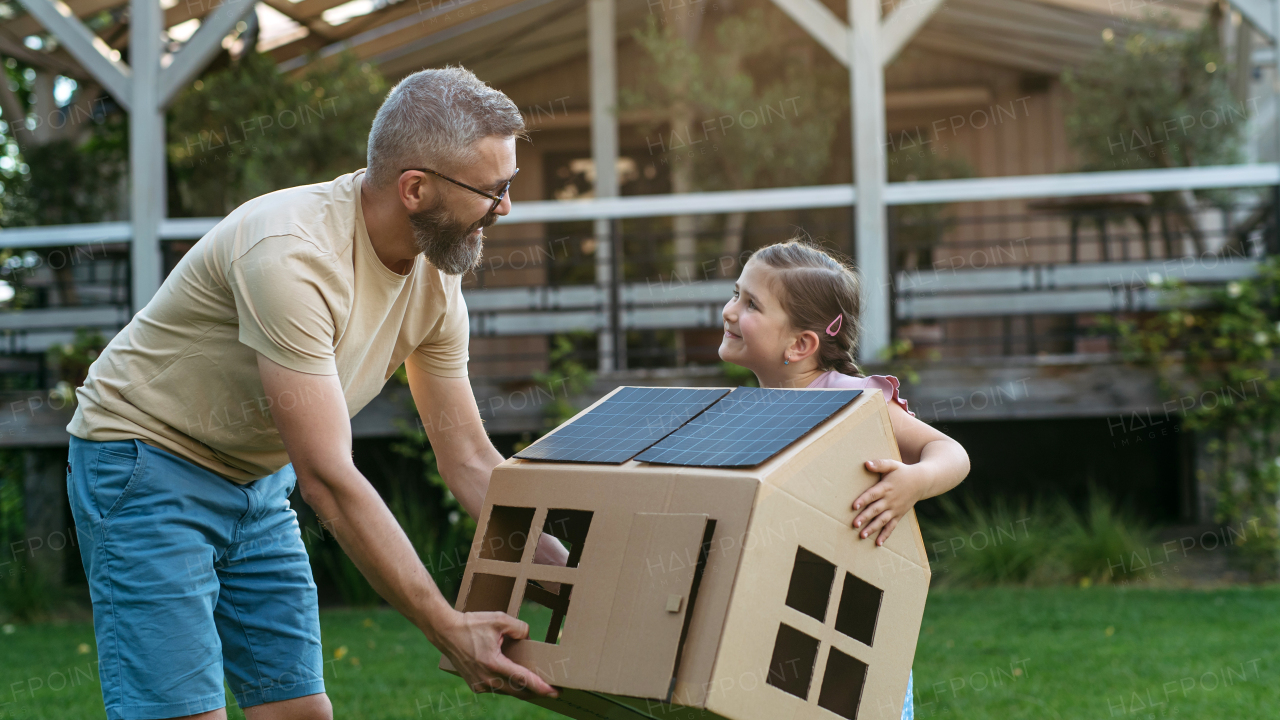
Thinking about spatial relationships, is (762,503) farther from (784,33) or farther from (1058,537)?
(784,33)

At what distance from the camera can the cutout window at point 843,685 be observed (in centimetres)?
170

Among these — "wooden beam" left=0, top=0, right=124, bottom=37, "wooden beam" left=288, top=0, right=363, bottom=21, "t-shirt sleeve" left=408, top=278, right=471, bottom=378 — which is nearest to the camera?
"t-shirt sleeve" left=408, top=278, right=471, bottom=378

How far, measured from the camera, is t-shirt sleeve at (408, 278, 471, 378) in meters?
2.26

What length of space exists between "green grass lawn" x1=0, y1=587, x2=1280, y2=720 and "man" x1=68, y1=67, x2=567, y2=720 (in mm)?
1831

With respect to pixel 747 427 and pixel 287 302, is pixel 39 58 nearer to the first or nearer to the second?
pixel 287 302

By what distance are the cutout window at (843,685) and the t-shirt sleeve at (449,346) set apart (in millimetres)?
1071

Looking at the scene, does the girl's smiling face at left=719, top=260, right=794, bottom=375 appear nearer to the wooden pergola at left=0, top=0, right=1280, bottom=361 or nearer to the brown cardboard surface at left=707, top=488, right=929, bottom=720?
the brown cardboard surface at left=707, top=488, right=929, bottom=720

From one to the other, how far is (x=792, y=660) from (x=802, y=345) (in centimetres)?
80

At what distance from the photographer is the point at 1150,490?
714cm

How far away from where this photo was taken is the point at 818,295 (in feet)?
7.48

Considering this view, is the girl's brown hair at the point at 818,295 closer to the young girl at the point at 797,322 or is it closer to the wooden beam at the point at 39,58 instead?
the young girl at the point at 797,322

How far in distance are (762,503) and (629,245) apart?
7.21 meters

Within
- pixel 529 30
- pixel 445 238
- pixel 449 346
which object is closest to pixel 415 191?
pixel 445 238

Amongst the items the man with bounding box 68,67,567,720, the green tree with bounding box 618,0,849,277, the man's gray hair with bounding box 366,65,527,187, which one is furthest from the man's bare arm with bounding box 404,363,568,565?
the green tree with bounding box 618,0,849,277
